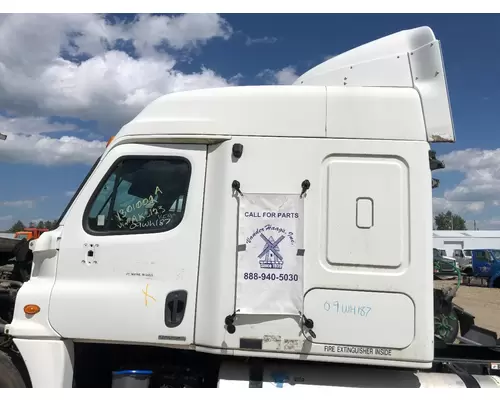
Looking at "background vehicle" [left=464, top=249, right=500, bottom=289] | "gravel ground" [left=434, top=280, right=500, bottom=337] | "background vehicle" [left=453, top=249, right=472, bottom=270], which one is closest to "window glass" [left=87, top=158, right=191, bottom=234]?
"gravel ground" [left=434, top=280, right=500, bottom=337]

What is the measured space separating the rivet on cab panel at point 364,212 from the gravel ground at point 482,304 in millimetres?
9562

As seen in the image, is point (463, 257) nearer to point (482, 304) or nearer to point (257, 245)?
point (482, 304)

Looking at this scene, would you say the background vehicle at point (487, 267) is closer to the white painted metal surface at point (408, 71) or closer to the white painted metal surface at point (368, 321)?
the white painted metal surface at point (408, 71)

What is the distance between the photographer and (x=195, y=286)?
126 inches

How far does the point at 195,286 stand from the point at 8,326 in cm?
137

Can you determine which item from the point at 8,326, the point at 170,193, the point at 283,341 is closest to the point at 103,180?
the point at 170,193

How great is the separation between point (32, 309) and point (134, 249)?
32.6 inches

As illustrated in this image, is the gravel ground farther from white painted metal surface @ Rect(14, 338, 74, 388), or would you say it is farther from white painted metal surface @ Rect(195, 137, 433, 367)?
white painted metal surface @ Rect(14, 338, 74, 388)

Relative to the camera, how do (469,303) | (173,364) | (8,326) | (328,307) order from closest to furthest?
1. (328,307)
2. (8,326)
3. (173,364)
4. (469,303)

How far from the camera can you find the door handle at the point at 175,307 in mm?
3180

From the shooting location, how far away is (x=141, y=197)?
11.4 feet

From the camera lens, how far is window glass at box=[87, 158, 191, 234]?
11.1ft

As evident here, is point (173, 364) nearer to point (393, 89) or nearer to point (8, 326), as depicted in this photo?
point (8, 326)

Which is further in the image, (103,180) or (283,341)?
(103,180)
